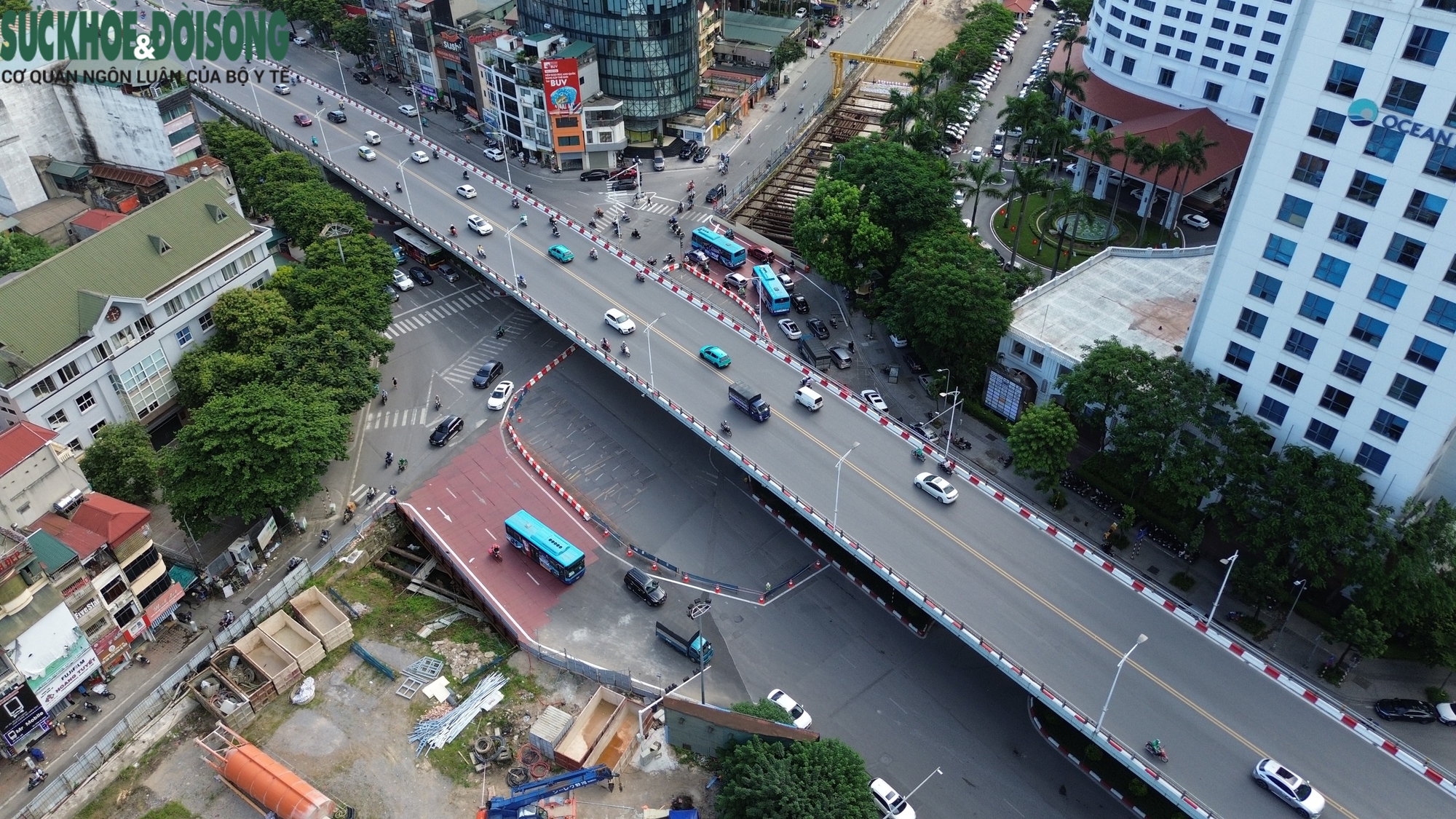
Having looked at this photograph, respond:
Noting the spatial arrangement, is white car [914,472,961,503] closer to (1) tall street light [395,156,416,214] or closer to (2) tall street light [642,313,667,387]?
(2) tall street light [642,313,667,387]

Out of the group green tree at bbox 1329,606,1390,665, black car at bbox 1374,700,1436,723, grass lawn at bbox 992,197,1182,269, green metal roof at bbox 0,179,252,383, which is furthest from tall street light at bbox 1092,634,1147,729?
green metal roof at bbox 0,179,252,383

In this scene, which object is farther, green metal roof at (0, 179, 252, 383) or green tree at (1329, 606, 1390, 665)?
green metal roof at (0, 179, 252, 383)

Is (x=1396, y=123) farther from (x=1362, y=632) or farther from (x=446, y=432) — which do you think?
(x=446, y=432)

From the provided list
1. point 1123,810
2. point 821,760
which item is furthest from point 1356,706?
point 821,760

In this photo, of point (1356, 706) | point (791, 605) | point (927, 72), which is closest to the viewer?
point (1356, 706)

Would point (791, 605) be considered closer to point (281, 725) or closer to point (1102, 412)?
point (1102, 412)

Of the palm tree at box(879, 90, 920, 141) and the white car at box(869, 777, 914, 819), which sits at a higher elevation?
the palm tree at box(879, 90, 920, 141)

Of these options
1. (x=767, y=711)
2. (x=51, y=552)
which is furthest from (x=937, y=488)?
(x=51, y=552)
